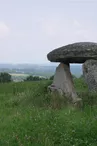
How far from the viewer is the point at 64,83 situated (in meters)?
12.8

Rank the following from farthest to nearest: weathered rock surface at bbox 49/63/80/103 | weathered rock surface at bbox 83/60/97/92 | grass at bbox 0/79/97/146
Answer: weathered rock surface at bbox 83/60/97/92, weathered rock surface at bbox 49/63/80/103, grass at bbox 0/79/97/146

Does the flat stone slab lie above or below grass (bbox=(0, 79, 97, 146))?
above

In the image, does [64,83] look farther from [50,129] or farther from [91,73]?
[50,129]

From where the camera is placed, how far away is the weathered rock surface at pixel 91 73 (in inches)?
503

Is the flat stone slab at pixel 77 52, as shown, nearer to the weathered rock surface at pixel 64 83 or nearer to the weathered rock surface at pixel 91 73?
the weathered rock surface at pixel 91 73

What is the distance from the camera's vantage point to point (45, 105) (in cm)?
1159

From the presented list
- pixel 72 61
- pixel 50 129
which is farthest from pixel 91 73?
pixel 50 129

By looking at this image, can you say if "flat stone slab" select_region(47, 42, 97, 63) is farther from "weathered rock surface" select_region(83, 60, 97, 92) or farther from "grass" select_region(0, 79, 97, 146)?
"grass" select_region(0, 79, 97, 146)

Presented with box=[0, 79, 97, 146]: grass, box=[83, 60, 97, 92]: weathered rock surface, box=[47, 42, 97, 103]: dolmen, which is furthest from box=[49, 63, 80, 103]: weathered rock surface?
box=[0, 79, 97, 146]: grass

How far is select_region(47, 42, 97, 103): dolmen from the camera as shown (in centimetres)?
1222

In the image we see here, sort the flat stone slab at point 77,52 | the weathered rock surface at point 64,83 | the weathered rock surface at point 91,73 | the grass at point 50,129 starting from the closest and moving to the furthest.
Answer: the grass at point 50,129 → the flat stone slab at point 77,52 → the weathered rock surface at point 64,83 → the weathered rock surface at point 91,73

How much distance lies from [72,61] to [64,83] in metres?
1.15

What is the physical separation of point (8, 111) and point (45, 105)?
1246 millimetres

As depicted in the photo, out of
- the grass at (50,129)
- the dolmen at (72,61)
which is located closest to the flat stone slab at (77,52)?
the dolmen at (72,61)
